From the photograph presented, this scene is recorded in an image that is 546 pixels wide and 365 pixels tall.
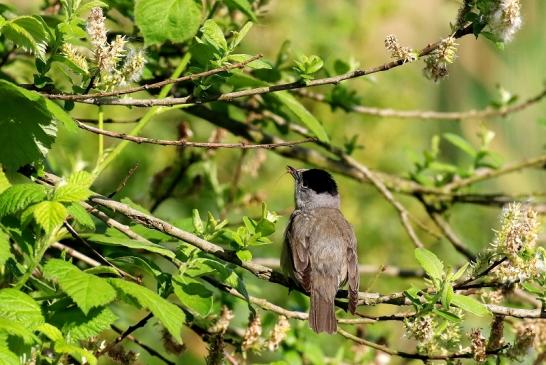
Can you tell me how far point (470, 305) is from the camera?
2943 mm

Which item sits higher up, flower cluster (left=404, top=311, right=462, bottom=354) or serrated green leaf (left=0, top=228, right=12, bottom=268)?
flower cluster (left=404, top=311, right=462, bottom=354)

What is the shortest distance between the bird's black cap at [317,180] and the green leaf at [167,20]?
82.3 inches

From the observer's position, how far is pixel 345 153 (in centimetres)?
507

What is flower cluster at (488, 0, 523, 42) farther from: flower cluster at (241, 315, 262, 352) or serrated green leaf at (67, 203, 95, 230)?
flower cluster at (241, 315, 262, 352)

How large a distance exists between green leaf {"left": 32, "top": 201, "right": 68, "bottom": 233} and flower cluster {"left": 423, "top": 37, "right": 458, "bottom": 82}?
1207 millimetres

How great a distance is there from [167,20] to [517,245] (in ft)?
4.66

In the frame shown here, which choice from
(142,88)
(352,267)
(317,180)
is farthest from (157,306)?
(317,180)

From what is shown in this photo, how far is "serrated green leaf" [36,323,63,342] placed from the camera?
2.63m

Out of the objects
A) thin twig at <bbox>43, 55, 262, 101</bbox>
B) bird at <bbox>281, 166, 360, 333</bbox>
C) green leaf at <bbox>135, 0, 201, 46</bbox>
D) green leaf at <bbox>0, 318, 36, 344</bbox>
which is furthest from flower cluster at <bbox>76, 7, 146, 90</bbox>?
bird at <bbox>281, 166, 360, 333</bbox>

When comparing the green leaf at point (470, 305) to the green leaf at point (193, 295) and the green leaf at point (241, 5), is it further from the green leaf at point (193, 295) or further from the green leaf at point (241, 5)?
the green leaf at point (241, 5)

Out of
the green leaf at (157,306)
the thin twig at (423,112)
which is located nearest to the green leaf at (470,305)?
the green leaf at (157,306)

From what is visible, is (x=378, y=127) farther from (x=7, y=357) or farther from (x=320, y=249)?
(x=7, y=357)

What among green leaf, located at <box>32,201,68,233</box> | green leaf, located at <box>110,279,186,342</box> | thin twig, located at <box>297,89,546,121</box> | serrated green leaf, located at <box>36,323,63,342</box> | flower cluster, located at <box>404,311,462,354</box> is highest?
thin twig, located at <box>297,89,546,121</box>

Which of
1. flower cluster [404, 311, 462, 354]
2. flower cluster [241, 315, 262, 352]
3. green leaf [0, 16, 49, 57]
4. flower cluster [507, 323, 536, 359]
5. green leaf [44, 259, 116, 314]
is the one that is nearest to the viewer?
green leaf [44, 259, 116, 314]
